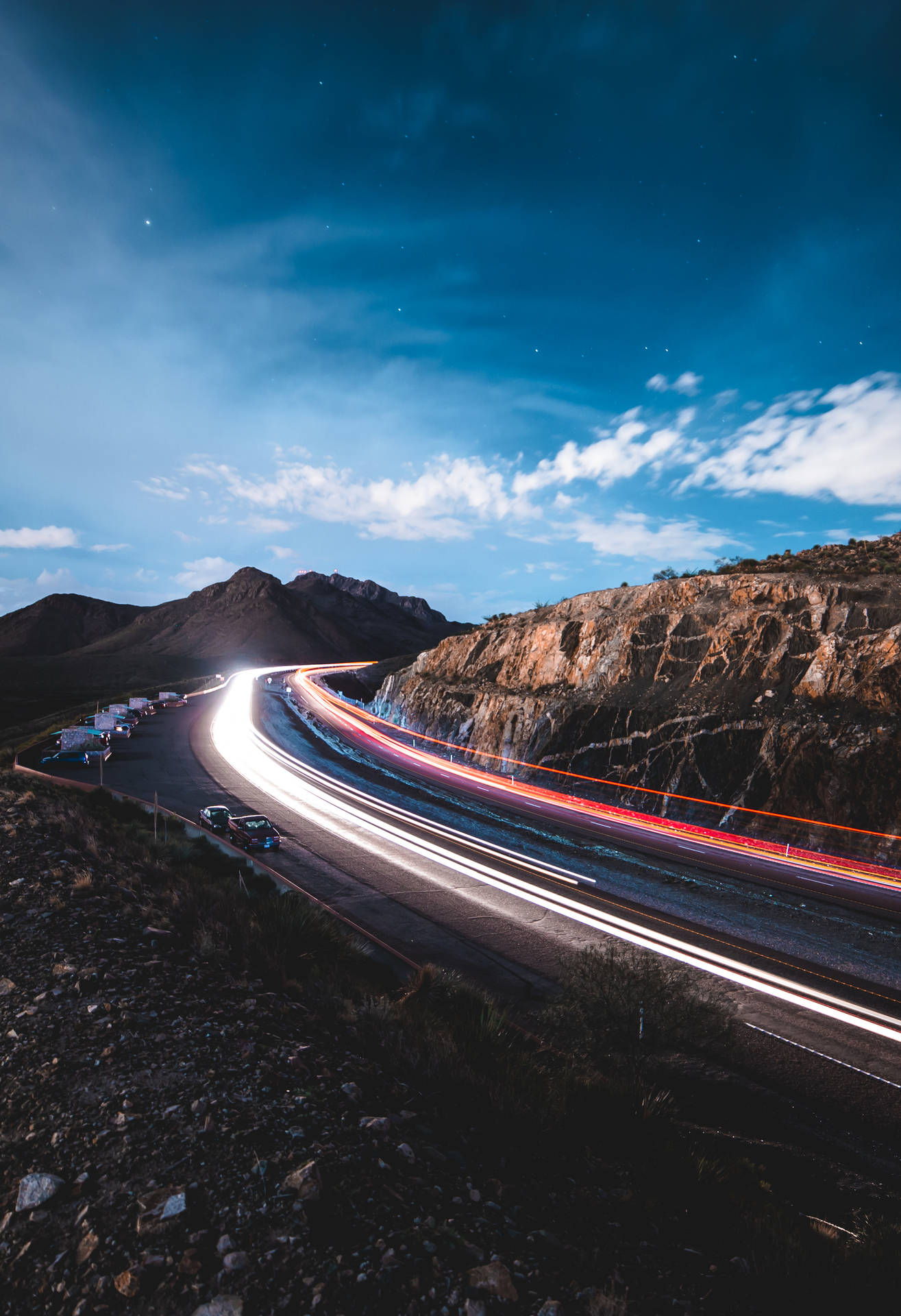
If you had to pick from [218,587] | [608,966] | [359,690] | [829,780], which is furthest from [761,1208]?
[218,587]

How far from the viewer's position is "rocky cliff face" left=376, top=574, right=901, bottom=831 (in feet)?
65.9

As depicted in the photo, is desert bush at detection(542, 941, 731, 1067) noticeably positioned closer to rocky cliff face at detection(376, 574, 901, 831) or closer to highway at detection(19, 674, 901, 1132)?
highway at detection(19, 674, 901, 1132)

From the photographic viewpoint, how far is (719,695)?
81.0 feet

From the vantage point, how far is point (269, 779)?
84.0 ft

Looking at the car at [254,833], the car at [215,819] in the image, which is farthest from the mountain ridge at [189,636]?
the car at [254,833]

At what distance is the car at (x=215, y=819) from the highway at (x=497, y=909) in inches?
74.5

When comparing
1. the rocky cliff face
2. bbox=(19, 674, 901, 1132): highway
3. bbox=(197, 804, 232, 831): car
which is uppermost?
the rocky cliff face

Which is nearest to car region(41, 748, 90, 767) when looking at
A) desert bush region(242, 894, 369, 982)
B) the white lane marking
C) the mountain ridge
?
desert bush region(242, 894, 369, 982)

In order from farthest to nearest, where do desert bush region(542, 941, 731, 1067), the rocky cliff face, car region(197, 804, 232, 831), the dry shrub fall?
the rocky cliff face
car region(197, 804, 232, 831)
desert bush region(542, 941, 731, 1067)
the dry shrub

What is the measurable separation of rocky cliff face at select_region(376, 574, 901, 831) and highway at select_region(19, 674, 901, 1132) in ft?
24.2

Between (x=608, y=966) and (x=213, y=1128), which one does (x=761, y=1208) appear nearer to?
(x=608, y=966)

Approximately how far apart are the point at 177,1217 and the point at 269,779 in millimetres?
22850

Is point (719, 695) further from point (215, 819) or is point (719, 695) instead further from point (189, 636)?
point (189, 636)

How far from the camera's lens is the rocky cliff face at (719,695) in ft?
65.9
